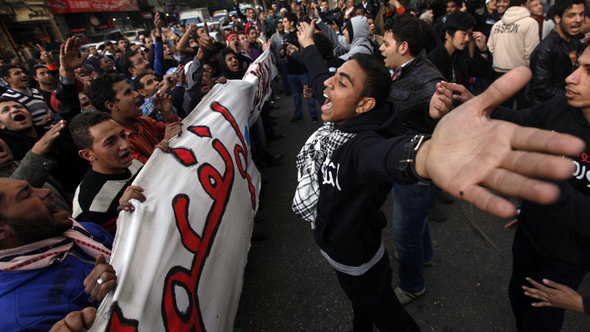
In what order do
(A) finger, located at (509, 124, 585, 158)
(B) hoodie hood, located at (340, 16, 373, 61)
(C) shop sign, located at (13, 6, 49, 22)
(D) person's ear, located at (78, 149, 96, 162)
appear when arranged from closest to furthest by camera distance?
(A) finger, located at (509, 124, 585, 158), (D) person's ear, located at (78, 149, 96, 162), (B) hoodie hood, located at (340, 16, 373, 61), (C) shop sign, located at (13, 6, 49, 22)

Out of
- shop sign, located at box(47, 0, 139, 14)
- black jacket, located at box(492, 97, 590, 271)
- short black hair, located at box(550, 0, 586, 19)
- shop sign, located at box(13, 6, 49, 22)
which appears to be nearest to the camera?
black jacket, located at box(492, 97, 590, 271)

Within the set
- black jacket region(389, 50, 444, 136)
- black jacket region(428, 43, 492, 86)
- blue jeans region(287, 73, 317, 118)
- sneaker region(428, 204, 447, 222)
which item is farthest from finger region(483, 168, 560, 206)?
blue jeans region(287, 73, 317, 118)

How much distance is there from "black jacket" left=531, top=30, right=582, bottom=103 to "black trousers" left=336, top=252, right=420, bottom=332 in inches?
108

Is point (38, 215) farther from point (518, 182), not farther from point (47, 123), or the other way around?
point (47, 123)

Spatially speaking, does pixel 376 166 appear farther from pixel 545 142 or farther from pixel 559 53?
pixel 559 53

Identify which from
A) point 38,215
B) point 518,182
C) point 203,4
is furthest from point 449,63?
point 203,4

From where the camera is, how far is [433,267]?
96.6 inches

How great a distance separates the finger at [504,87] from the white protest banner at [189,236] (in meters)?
1.52

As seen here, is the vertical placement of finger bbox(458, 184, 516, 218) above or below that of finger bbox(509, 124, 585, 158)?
below

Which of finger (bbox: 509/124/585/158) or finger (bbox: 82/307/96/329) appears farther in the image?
finger (bbox: 82/307/96/329)

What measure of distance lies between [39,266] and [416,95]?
2183 millimetres

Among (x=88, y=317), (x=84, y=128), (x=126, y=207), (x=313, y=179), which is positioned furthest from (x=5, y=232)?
(x=313, y=179)

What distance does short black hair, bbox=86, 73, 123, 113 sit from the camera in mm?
2484

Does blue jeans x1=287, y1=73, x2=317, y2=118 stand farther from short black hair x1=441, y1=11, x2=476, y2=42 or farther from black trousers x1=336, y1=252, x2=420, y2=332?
black trousers x1=336, y1=252, x2=420, y2=332
